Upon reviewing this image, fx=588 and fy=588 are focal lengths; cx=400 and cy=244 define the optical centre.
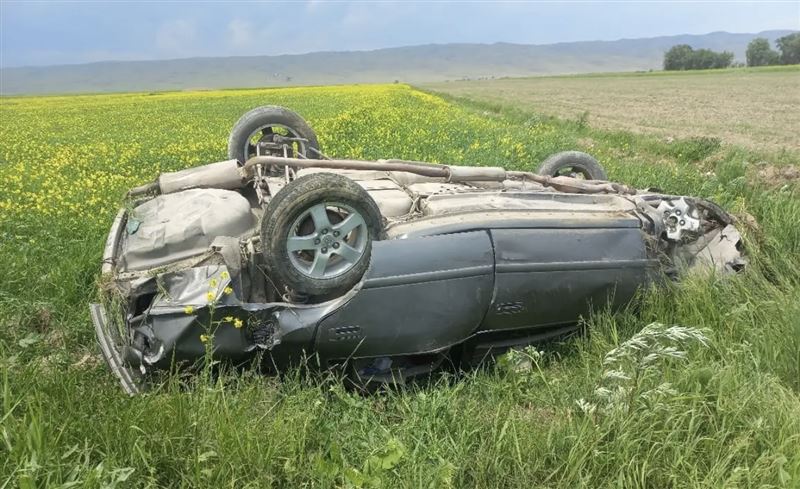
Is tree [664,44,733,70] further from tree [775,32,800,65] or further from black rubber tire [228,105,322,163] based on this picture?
black rubber tire [228,105,322,163]

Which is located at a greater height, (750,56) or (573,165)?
(750,56)

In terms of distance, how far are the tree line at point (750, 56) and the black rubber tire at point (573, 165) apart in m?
101

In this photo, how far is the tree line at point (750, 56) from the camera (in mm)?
88188

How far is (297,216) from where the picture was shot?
310 cm

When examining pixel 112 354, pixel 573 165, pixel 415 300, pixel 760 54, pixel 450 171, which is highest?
pixel 760 54

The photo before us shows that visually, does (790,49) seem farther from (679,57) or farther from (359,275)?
(359,275)

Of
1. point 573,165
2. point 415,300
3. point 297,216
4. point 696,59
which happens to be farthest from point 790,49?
point 297,216

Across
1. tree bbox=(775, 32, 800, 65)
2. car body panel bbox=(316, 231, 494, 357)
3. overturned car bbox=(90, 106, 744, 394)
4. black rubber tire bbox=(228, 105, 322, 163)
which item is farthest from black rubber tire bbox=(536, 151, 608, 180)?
tree bbox=(775, 32, 800, 65)

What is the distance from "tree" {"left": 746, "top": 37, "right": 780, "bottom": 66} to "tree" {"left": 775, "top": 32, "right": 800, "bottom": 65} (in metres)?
2.03

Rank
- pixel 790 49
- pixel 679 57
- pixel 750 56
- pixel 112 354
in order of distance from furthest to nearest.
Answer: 1. pixel 679 57
2. pixel 750 56
3. pixel 790 49
4. pixel 112 354

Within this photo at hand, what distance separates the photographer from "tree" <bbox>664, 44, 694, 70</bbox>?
102m

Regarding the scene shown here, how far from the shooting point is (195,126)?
1861 centimetres

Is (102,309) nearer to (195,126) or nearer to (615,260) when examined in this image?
(615,260)

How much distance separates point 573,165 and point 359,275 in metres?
3.30
